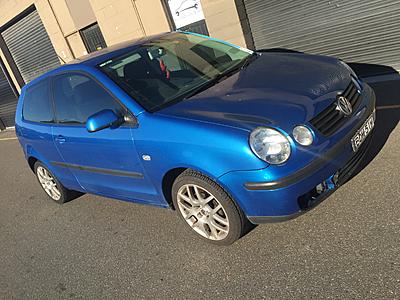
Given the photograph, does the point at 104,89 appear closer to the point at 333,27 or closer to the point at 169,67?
the point at 169,67

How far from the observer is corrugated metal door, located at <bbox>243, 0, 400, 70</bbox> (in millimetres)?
5836

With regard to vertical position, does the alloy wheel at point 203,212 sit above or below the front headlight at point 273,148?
below

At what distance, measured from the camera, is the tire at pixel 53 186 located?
5.03 metres

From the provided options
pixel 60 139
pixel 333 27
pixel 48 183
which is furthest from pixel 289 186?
pixel 333 27

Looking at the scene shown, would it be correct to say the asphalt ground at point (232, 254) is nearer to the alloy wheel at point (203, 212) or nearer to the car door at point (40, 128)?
the alloy wheel at point (203, 212)

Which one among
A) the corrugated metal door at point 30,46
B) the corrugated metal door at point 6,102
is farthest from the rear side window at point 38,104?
the corrugated metal door at point 6,102

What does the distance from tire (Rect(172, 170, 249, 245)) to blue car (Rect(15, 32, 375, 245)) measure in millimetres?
11

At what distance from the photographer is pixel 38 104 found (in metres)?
4.68

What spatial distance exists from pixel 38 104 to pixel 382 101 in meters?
4.29

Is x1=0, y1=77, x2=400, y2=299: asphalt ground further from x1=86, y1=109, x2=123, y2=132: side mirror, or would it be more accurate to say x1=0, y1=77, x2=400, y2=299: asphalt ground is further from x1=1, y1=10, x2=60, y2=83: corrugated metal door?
x1=1, y1=10, x2=60, y2=83: corrugated metal door

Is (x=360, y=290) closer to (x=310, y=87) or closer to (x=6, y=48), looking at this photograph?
(x=310, y=87)

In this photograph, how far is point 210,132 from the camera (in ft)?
8.91

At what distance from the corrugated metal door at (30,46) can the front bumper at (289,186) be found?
42.7 ft

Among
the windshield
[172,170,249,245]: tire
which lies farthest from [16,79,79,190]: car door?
[172,170,249,245]: tire
